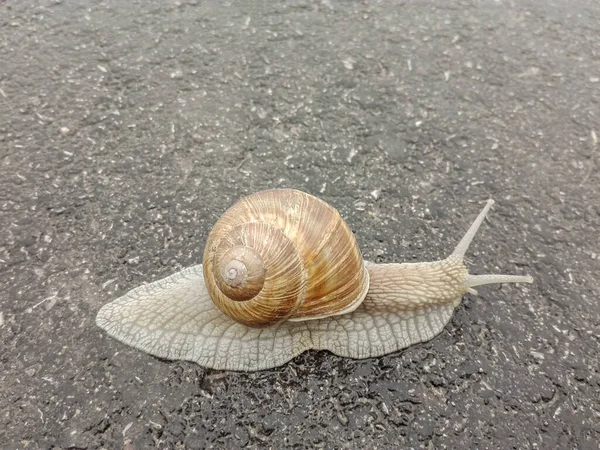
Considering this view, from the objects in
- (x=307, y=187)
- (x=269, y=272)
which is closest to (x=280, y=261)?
(x=269, y=272)

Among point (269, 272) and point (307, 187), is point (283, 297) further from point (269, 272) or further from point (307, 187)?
point (307, 187)

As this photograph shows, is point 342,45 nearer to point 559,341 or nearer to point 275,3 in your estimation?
point 275,3

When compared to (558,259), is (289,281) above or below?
above

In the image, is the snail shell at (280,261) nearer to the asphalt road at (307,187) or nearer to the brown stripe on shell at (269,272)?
the brown stripe on shell at (269,272)

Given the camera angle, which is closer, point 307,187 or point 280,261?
point 280,261

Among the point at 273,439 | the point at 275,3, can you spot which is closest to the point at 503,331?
the point at 273,439

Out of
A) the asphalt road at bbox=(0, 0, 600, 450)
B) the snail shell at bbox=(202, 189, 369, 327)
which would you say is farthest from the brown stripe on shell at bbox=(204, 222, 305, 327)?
the asphalt road at bbox=(0, 0, 600, 450)
